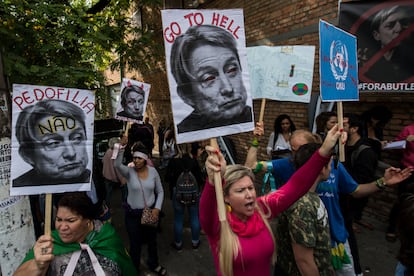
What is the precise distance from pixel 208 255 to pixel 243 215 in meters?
2.87

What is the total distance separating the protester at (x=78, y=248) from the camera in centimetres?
195

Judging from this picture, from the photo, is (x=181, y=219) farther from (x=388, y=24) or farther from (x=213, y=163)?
(x=388, y=24)

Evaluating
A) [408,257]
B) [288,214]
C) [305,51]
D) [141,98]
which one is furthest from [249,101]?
[141,98]

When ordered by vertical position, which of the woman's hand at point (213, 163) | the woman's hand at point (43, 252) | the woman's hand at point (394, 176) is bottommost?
the woman's hand at point (43, 252)

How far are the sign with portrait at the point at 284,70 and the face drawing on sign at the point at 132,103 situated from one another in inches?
79.5

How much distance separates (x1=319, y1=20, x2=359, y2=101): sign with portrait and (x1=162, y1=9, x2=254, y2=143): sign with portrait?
0.78 meters

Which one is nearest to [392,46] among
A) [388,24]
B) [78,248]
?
[388,24]

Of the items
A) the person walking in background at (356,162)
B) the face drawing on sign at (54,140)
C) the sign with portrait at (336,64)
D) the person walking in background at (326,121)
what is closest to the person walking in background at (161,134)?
the person walking in background at (326,121)

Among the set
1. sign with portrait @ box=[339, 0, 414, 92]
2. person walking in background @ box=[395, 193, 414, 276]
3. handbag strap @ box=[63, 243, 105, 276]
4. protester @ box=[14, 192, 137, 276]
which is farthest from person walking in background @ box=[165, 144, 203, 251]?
person walking in background @ box=[395, 193, 414, 276]

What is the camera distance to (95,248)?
6.86 ft

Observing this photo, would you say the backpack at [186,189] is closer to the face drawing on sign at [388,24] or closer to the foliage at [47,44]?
the foliage at [47,44]

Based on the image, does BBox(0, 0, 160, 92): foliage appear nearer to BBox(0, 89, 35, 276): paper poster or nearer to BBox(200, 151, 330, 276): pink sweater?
BBox(0, 89, 35, 276): paper poster

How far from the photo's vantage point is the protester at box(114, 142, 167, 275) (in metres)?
3.79

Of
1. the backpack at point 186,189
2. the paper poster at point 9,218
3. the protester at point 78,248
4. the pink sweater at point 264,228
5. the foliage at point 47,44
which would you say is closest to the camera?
the pink sweater at point 264,228
